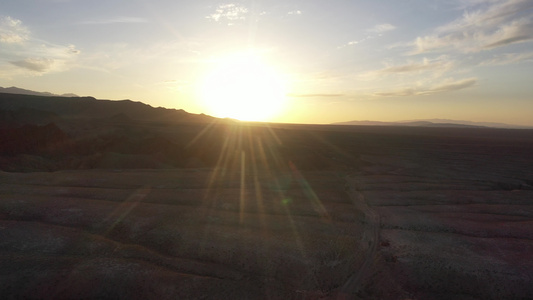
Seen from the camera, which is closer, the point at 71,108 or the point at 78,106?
the point at 71,108

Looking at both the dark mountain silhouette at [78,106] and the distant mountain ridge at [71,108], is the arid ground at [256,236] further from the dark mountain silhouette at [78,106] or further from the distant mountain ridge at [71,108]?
the dark mountain silhouette at [78,106]

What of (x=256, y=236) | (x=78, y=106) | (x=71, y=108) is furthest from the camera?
(x=78, y=106)

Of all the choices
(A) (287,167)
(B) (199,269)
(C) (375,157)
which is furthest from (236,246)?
(C) (375,157)

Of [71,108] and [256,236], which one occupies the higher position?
[71,108]

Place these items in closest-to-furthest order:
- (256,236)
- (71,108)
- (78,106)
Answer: (256,236)
(71,108)
(78,106)

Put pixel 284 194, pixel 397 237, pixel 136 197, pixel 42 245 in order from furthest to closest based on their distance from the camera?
pixel 284 194
pixel 136 197
pixel 397 237
pixel 42 245

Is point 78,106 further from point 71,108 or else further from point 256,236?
point 256,236

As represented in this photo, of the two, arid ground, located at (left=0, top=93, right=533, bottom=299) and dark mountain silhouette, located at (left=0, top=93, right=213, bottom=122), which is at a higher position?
dark mountain silhouette, located at (left=0, top=93, right=213, bottom=122)

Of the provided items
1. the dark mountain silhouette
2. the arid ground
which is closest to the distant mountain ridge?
the dark mountain silhouette

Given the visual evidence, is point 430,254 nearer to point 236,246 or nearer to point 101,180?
point 236,246

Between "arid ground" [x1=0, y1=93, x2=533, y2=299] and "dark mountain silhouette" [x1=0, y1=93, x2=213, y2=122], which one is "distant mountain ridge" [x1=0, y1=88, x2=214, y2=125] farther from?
"arid ground" [x1=0, y1=93, x2=533, y2=299]

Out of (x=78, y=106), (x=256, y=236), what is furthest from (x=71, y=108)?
(x=256, y=236)
